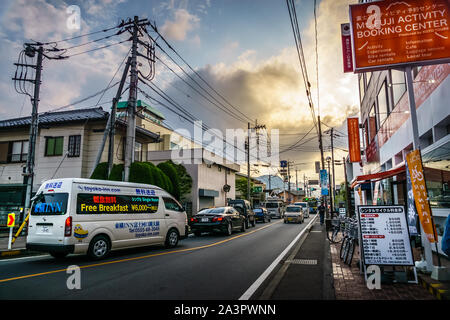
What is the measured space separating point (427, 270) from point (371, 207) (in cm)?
171

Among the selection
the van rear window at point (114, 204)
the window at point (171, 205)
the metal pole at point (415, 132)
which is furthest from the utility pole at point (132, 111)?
the metal pole at point (415, 132)

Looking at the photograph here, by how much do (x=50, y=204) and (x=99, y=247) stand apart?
6.07ft

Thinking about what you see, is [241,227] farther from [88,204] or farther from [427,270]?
[427,270]

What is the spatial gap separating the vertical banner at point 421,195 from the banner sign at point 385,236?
35 centimetres

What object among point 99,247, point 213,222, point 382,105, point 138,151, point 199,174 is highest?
point 382,105

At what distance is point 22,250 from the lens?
379 inches

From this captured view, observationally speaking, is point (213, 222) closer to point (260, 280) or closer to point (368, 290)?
point (260, 280)

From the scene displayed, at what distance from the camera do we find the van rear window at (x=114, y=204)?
8.06 metres

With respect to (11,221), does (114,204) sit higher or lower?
higher

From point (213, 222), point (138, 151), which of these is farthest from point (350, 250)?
point (138, 151)

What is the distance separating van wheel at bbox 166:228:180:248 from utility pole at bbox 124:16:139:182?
3.69 m

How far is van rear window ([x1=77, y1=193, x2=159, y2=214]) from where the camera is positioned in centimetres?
806

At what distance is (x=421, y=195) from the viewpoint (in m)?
6.03
